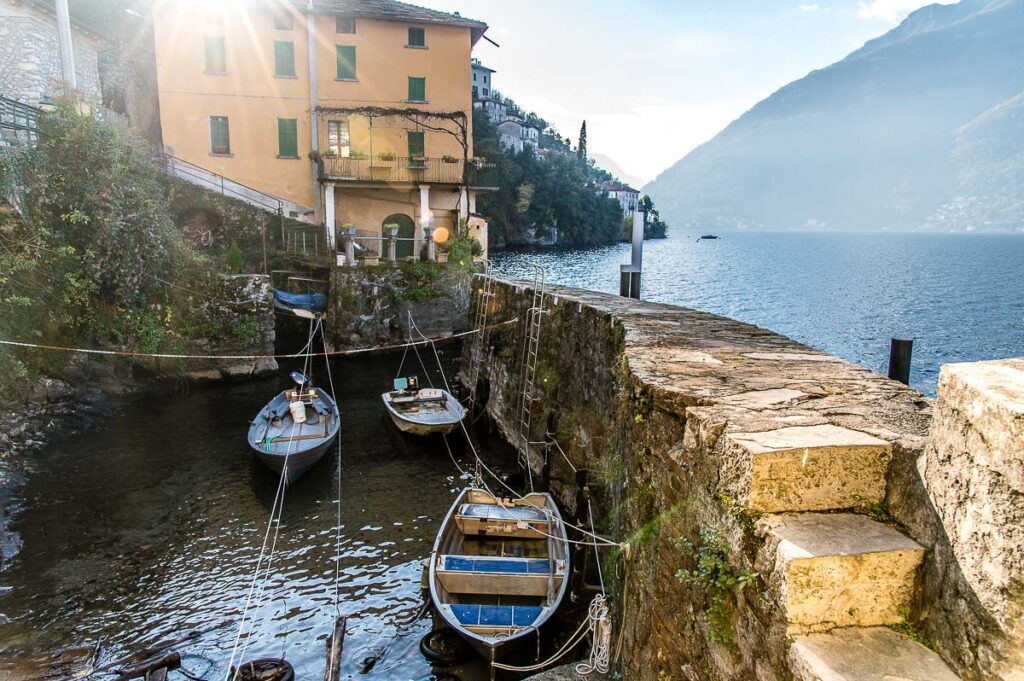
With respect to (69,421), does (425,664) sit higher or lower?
lower

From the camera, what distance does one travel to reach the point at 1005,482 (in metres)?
2.36

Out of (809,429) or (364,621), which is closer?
(809,429)

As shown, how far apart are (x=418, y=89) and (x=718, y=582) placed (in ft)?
108

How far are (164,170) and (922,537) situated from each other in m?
34.0

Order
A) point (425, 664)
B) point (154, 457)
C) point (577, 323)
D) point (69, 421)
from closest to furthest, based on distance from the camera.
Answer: point (425, 664) → point (577, 323) → point (154, 457) → point (69, 421)

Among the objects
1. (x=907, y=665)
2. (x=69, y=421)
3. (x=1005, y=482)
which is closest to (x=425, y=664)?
(x=907, y=665)

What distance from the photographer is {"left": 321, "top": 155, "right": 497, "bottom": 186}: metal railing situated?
31172 mm

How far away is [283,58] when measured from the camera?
31406 millimetres

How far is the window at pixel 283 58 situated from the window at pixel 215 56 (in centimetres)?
240

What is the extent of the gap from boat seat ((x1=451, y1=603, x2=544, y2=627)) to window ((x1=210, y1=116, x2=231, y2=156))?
2940 cm

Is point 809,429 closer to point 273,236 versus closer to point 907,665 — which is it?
point 907,665

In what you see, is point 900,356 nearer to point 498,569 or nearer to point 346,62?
point 498,569

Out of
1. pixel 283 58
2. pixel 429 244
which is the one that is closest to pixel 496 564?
pixel 429 244

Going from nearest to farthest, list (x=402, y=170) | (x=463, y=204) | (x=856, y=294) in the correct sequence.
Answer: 1. (x=402, y=170)
2. (x=463, y=204)
3. (x=856, y=294)
